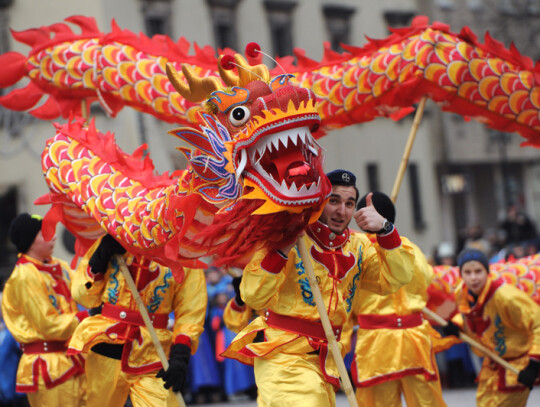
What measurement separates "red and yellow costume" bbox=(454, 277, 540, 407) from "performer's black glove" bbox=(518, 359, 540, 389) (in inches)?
2.5

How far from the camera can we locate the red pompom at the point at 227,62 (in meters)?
5.00

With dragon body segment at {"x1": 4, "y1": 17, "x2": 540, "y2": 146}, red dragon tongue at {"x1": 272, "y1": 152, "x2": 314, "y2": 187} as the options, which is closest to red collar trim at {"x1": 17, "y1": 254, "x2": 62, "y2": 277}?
dragon body segment at {"x1": 4, "y1": 17, "x2": 540, "y2": 146}

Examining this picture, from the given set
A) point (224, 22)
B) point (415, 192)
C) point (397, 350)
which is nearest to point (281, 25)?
point (224, 22)

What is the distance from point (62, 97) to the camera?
764 cm

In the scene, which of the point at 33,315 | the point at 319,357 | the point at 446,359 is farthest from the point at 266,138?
the point at 446,359

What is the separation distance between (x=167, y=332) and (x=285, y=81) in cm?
219

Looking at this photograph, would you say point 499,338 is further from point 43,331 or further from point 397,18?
point 397,18

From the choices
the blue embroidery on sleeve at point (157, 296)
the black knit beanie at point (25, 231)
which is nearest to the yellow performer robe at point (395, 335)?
the blue embroidery on sleeve at point (157, 296)

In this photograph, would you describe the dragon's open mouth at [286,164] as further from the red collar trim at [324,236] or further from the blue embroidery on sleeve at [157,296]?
the blue embroidery on sleeve at [157,296]

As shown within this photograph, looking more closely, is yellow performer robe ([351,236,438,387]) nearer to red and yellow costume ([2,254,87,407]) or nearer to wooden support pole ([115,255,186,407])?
wooden support pole ([115,255,186,407])

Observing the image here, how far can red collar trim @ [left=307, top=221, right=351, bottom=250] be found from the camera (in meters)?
5.47

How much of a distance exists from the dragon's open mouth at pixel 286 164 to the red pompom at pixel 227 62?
0.46m

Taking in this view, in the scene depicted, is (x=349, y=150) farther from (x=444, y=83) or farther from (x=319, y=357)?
(x=319, y=357)

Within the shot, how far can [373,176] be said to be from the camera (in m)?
26.0
